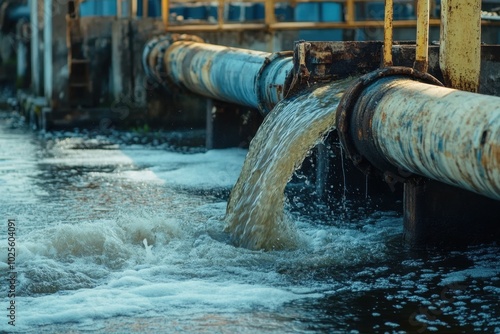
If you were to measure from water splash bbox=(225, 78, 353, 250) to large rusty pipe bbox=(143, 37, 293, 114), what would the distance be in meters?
0.52

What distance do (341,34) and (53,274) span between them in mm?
10232

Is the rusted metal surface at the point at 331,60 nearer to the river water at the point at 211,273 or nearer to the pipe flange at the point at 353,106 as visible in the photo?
the pipe flange at the point at 353,106

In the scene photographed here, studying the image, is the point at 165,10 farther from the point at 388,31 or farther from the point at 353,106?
the point at 353,106

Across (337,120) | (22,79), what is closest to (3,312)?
(337,120)

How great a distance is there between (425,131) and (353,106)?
106 cm

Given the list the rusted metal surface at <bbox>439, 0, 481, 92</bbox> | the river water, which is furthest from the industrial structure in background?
the river water

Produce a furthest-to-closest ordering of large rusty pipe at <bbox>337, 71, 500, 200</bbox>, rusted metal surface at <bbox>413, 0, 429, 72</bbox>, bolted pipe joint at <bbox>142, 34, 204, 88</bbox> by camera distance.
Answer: bolted pipe joint at <bbox>142, 34, 204, 88</bbox>
rusted metal surface at <bbox>413, 0, 429, 72</bbox>
large rusty pipe at <bbox>337, 71, 500, 200</bbox>

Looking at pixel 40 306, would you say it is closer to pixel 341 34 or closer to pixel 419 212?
pixel 419 212

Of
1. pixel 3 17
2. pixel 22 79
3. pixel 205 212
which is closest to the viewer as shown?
pixel 205 212

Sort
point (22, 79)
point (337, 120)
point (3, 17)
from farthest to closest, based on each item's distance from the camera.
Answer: point (3, 17) → point (22, 79) → point (337, 120)

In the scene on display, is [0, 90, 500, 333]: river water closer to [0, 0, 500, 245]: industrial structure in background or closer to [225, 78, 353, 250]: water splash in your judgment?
[225, 78, 353, 250]: water splash

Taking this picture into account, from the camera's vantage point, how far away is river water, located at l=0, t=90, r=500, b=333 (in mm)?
5516

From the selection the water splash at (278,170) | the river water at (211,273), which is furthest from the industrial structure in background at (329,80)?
the river water at (211,273)

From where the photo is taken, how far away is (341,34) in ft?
52.4
